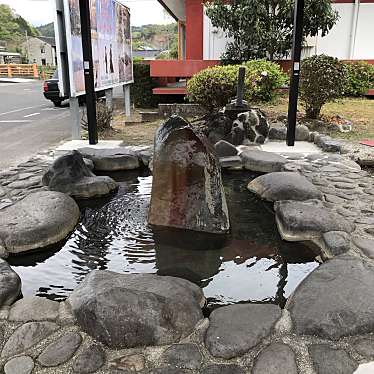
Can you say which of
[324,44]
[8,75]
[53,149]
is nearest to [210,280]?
[53,149]

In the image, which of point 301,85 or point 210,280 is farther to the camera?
point 301,85

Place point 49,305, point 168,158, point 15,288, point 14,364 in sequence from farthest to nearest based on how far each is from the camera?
point 168,158 → point 15,288 → point 49,305 → point 14,364

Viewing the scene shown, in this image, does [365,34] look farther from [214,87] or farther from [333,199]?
[333,199]

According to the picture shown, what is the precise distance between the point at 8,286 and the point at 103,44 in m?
7.67

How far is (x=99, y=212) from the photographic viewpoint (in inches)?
174

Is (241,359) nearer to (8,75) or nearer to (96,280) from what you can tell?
(96,280)

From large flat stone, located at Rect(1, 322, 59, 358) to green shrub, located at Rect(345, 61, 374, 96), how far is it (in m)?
12.5

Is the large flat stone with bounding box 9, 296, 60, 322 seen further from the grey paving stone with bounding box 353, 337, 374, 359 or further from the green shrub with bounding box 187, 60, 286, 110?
the green shrub with bounding box 187, 60, 286, 110

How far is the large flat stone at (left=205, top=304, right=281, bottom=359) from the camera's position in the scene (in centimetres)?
222

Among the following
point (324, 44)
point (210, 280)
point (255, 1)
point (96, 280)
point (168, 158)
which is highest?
point (255, 1)

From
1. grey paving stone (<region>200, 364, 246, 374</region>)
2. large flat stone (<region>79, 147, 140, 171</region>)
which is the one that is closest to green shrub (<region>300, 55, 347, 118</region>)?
large flat stone (<region>79, 147, 140, 171</region>)

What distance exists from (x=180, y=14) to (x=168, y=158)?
66.4 feet

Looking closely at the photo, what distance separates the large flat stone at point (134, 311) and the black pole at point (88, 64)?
5.48 metres

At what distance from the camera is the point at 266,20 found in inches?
475
